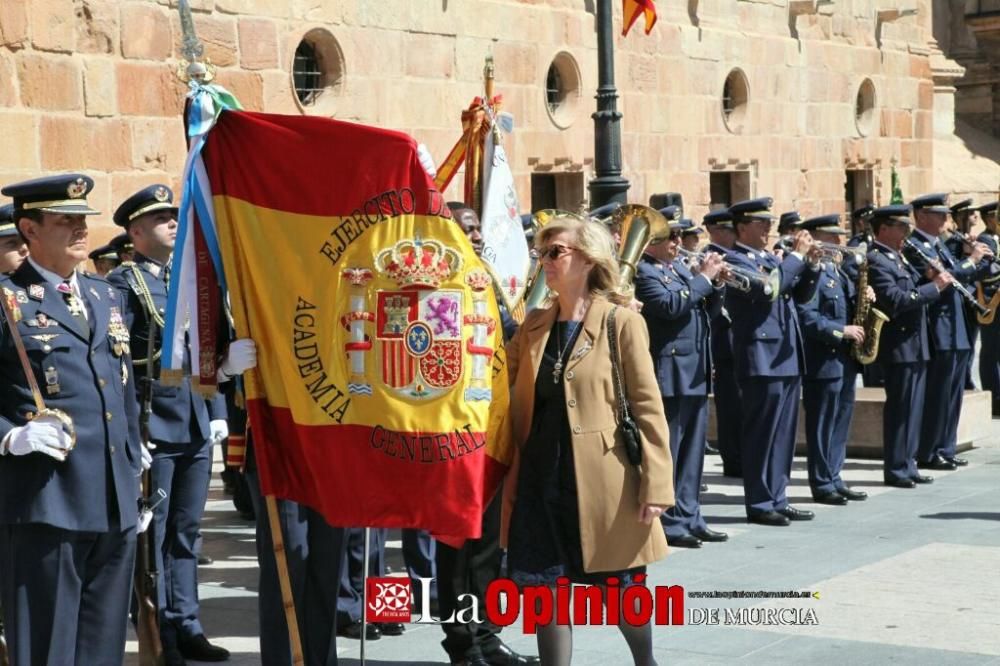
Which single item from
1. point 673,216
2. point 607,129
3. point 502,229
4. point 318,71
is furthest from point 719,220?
point 318,71

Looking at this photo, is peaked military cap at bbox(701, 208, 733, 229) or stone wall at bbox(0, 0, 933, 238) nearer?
peaked military cap at bbox(701, 208, 733, 229)

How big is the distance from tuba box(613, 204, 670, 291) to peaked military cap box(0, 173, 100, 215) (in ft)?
11.2

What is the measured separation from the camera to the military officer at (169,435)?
750 centimetres

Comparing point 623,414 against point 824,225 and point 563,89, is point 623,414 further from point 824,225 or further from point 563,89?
point 563,89

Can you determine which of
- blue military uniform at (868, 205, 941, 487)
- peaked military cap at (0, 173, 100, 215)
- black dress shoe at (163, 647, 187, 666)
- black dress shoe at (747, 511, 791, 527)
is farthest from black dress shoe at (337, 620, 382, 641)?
blue military uniform at (868, 205, 941, 487)

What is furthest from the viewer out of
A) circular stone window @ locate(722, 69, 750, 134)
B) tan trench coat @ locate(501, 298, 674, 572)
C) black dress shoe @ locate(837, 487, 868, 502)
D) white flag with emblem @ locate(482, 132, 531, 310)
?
circular stone window @ locate(722, 69, 750, 134)

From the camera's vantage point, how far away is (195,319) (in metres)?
6.26

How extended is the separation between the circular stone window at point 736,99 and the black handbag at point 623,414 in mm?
15424

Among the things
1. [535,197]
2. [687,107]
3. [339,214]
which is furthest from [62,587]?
[687,107]

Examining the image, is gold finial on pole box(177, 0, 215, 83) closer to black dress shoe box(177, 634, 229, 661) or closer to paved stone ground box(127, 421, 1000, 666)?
black dress shoe box(177, 634, 229, 661)

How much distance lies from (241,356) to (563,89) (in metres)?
12.3

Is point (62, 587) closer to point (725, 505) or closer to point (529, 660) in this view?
point (529, 660)

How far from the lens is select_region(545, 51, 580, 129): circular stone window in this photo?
18.0 m

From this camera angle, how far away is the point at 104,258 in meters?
11.0
